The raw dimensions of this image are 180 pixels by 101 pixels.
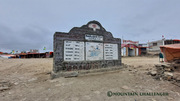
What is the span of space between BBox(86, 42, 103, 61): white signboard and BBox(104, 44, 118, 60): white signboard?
0.49m

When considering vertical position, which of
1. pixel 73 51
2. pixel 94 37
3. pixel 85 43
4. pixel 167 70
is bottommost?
pixel 167 70

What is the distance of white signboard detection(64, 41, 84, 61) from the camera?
17.3ft

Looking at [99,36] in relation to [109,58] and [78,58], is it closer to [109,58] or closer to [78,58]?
[109,58]

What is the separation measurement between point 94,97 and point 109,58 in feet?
13.8

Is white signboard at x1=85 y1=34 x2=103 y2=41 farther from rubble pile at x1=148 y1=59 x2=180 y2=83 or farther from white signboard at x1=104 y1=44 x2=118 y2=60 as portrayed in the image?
rubble pile at x1=148 y1=59 x2=180 y2=83

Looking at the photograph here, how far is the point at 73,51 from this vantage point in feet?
17.9

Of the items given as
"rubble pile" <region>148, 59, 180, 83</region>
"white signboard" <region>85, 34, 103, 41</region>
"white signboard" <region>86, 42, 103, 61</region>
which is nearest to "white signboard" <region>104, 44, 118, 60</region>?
"white signboard" <region>86, 42, 103, 61</region>

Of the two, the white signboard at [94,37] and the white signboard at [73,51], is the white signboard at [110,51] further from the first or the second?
the white signboard at [73,51]

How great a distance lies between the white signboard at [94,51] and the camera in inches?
232

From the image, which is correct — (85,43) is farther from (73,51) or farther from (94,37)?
(73,51)

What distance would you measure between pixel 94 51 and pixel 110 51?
1.53 m

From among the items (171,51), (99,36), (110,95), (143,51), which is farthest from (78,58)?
(143,51)

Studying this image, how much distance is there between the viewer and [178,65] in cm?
473

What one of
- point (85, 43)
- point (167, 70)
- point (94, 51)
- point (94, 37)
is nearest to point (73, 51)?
point (85, 43)
